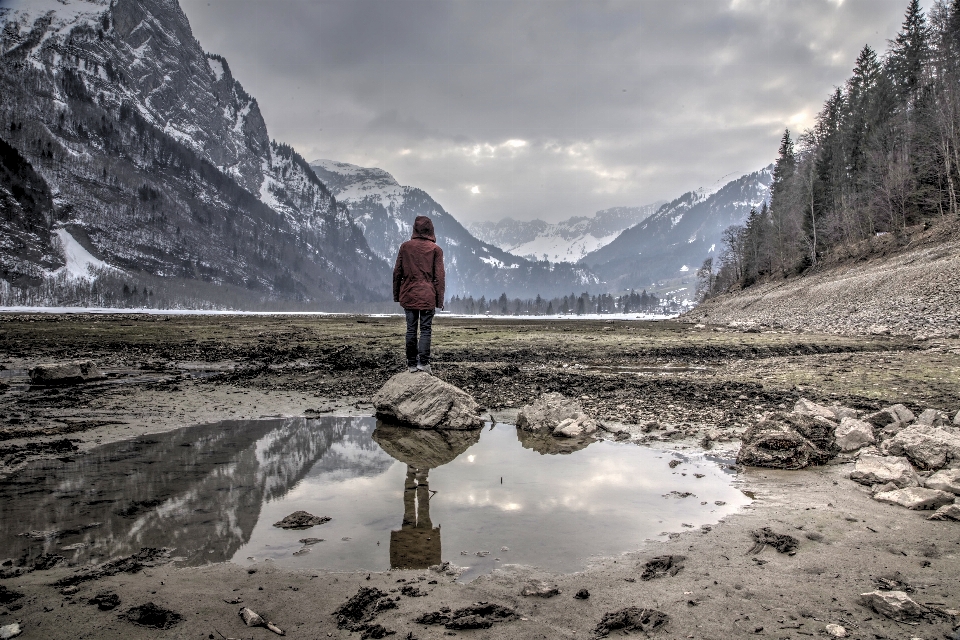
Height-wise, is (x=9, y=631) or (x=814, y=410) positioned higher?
(x=814, y=410)

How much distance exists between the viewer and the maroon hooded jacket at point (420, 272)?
400 inches

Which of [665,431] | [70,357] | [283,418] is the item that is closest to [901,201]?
[665,431]

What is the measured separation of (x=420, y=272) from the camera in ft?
33.6

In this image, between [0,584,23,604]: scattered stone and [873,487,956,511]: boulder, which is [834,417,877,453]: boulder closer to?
[873,487,956,511]: boulder

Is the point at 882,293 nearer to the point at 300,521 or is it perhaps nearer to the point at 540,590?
the point at 540,590

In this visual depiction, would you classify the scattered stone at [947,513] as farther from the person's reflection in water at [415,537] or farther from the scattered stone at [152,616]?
the scattered stone at [152,616]

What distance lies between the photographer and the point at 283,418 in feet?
30.2

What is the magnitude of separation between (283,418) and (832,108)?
99841 millimetres

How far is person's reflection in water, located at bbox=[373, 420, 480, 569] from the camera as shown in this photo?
3990 mm

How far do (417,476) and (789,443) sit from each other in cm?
507

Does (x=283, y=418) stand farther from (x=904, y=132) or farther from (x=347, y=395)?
(x=904, y=132)

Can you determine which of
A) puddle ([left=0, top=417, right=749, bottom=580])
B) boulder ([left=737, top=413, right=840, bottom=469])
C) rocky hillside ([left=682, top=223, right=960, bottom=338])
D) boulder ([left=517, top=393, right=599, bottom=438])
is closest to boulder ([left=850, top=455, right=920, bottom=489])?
boulder ([left=737, top=413, right=840, bottom=469])

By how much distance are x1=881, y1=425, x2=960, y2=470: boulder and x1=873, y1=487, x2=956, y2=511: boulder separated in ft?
3.99

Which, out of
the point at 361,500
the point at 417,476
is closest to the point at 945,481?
the point at 417,476
